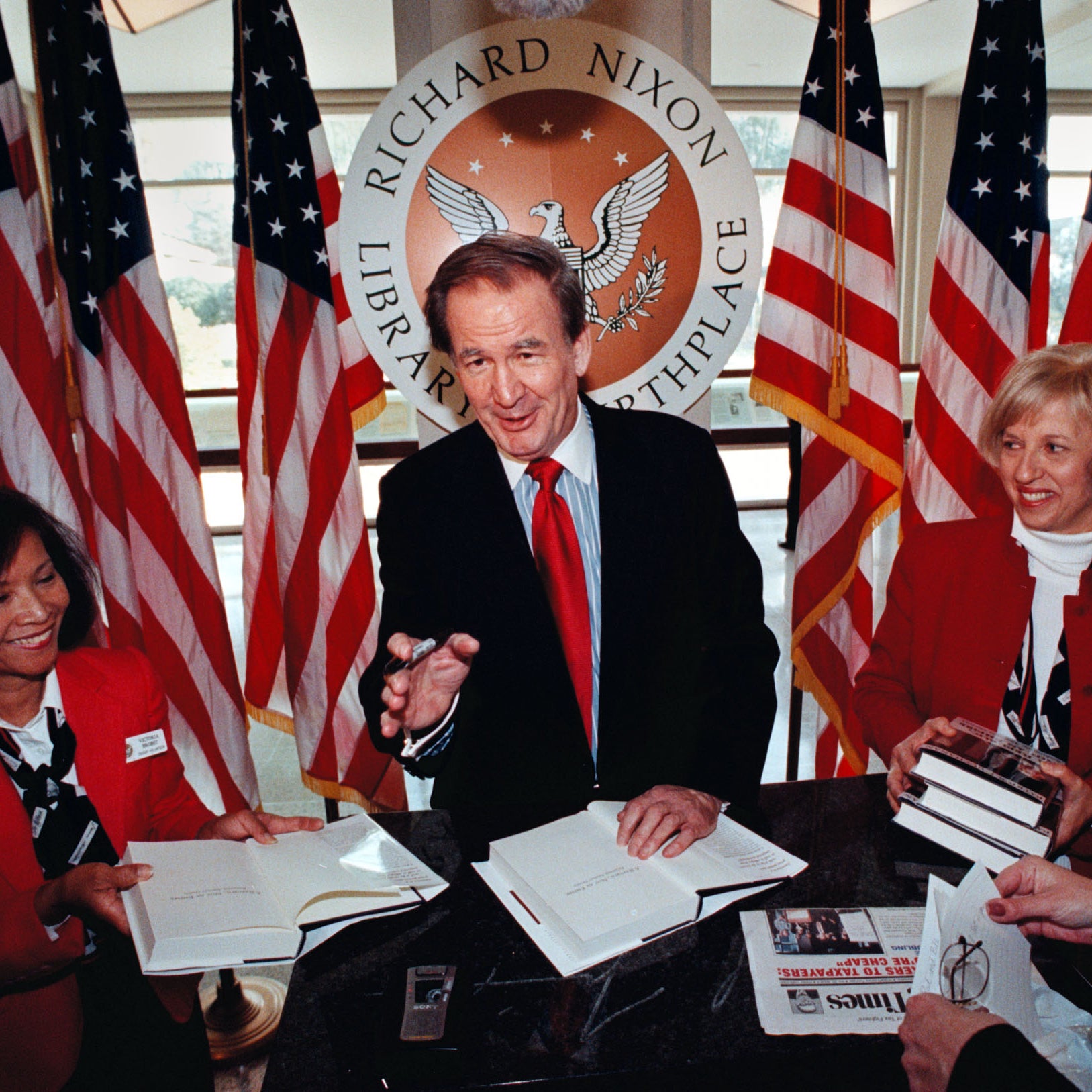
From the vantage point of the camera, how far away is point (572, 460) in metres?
1.88

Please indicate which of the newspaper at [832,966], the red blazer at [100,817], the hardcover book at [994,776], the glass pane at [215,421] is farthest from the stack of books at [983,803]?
the glass pane at [215,421]

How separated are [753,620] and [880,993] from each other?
86 cm

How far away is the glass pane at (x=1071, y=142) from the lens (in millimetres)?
9992

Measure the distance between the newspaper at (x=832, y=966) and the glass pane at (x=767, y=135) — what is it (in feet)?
32.0

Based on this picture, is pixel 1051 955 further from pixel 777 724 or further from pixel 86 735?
pixel 777 724

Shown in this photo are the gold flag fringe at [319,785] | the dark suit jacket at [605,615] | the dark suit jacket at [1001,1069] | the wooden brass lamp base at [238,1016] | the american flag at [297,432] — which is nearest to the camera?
the dark suit jacket at [1001,1069]

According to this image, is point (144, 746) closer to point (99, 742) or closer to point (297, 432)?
point (99, 742)

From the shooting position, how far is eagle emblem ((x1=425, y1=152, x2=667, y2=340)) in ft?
8.63

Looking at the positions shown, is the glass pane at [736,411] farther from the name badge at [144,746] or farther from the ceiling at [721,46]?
the name badge at [144,746]

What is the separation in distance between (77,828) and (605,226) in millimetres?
2195

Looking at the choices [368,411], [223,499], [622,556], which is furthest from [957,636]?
[223,499]

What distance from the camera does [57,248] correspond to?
8.30 feet

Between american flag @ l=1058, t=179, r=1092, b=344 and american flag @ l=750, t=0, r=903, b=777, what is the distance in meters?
0.51

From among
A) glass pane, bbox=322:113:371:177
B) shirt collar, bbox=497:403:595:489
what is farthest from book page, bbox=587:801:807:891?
glass pane, bbox=322:113:371:177
